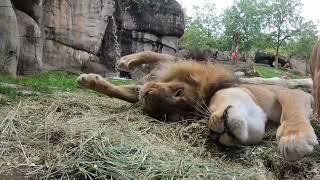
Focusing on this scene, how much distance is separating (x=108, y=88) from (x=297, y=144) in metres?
2.64

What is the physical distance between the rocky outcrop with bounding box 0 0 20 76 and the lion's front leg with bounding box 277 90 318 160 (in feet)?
25.3

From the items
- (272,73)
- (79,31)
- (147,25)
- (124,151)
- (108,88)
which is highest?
(147,25)

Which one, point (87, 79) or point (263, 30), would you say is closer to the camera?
point (87, 79)

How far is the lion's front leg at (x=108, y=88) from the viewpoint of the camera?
16.1ft

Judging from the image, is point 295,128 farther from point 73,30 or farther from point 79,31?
point 79,31

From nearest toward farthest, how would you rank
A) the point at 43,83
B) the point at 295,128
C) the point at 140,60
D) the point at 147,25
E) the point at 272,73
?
the point at 295,128 < the point at 140,60 < the point at 43,83 < the point at 147,25 < the point at 272,73

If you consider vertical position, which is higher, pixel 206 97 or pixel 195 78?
pixel 195 78

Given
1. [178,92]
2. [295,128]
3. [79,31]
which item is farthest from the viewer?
[79,31]

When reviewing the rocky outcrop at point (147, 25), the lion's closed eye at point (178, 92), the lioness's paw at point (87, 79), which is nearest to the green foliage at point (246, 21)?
the rocky outcrop at point (147, 25)

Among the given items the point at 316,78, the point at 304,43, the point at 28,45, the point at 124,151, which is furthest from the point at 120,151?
the point at 304,43

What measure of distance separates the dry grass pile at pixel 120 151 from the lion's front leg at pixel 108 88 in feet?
2.50

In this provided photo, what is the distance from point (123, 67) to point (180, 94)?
1668 mm

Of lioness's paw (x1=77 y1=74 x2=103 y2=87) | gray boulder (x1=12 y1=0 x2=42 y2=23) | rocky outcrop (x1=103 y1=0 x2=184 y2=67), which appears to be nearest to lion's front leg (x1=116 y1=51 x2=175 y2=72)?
lioness's paw (x1=77 y1=74 x2=103 y2=87)

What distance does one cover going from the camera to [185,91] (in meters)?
3.96
